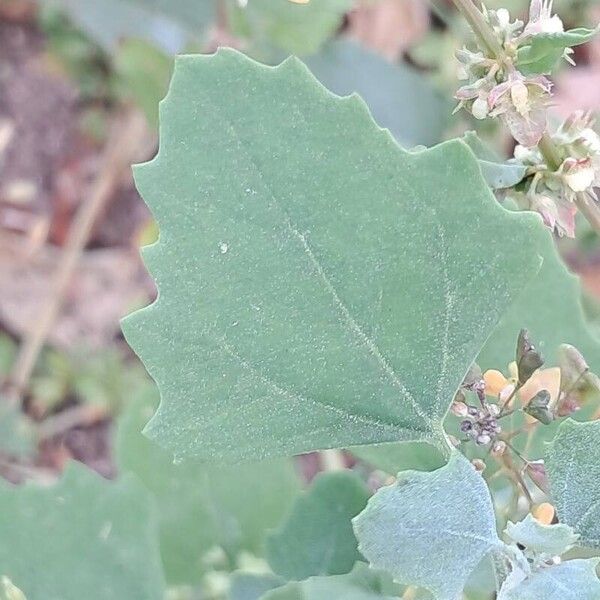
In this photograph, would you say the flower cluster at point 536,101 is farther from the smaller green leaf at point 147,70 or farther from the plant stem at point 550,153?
the smaller green leaf at point 147,70

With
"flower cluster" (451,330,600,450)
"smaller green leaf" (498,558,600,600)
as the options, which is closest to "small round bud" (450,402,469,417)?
"flower cluster" (451,330,600,450)

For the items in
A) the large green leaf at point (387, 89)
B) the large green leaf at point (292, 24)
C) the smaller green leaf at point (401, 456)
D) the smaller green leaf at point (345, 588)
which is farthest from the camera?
the large green leaf at point (387, 89)

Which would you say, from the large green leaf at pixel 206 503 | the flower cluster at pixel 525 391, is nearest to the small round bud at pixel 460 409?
the flower cluster at pixel 525 391

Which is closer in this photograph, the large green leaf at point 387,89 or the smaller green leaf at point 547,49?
the smaller green leaf at point 547,49

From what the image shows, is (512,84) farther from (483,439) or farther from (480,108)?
(483,439)

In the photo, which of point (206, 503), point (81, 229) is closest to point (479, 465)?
point (206, 503)

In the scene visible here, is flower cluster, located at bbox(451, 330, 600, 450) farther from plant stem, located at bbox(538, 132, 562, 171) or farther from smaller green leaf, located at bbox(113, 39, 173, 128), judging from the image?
smaller green leaf, located at bbox(113, 39, 173, 128)
